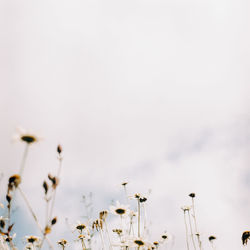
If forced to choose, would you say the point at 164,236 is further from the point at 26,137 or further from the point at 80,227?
the point at 26,137

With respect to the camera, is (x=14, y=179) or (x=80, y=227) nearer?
(x=14, y=179)

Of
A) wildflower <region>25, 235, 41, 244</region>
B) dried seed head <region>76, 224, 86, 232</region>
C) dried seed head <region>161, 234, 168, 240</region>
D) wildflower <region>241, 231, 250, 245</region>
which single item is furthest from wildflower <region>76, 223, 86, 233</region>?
wildflower <region>241, 231, 250, 245</region>

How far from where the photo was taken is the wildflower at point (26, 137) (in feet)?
6.55

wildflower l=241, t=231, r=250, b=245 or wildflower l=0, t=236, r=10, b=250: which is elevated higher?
wildflower l=241, t=231, r=250, b=245

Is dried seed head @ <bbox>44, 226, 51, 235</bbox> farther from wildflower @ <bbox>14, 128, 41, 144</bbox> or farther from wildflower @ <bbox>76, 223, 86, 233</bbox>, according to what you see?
wildflower @ <bbox>76, 223, 86, 233</bbox>

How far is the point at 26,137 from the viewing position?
202 cm

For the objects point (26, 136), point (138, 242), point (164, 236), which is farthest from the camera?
point (164, 236)

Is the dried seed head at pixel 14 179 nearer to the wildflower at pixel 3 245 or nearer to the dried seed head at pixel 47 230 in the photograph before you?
Answer: the dried seed head at pixel 47 230

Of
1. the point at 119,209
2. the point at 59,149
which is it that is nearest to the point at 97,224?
the point at 119,209

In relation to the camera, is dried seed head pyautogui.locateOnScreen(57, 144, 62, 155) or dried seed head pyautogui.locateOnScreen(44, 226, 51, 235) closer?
dried seed head pyautogui.locateOnScreen(44, 226, 51, 235)

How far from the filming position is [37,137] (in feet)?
6.73

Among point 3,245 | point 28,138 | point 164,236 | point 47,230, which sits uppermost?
point 164,236

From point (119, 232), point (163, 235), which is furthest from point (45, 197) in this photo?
point (163, 235)

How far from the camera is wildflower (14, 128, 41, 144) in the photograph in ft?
6.55
